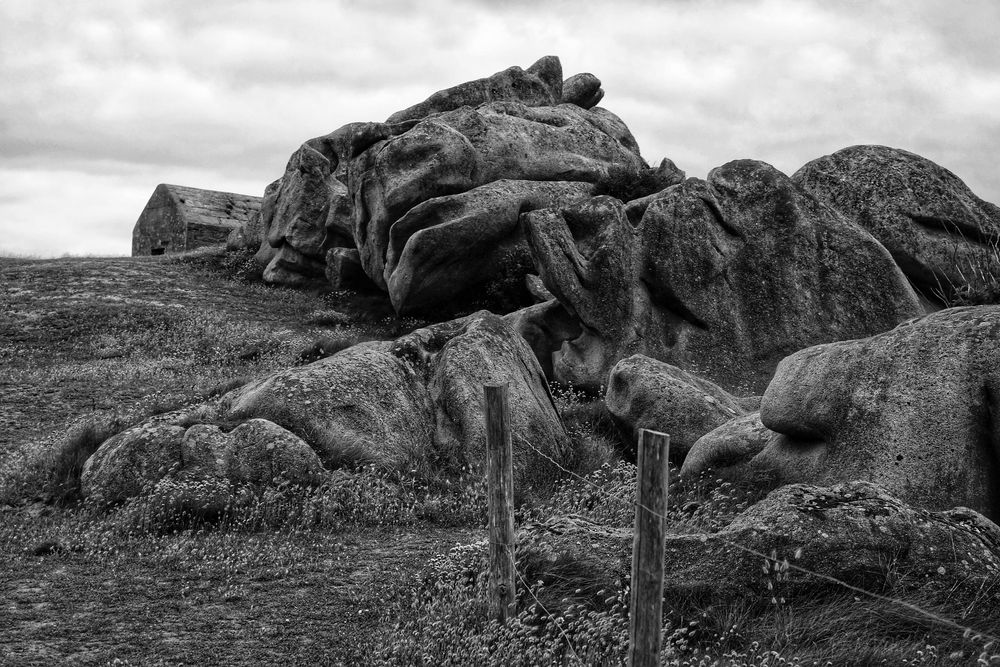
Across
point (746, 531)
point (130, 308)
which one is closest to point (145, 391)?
point (130, 308)

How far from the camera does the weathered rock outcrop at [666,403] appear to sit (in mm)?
18766

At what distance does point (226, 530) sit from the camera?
14344mm

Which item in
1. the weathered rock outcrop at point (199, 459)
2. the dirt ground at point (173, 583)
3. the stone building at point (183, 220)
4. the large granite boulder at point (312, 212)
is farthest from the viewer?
the stone building at point (183, 220)

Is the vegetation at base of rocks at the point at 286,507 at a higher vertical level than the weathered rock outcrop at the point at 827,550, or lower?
lower

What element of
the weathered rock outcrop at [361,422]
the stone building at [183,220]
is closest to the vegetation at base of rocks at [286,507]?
the weathered rock outcrop at [361,422]

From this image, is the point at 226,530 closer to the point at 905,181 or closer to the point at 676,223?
the point at 676,223

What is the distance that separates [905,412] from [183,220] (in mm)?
46449

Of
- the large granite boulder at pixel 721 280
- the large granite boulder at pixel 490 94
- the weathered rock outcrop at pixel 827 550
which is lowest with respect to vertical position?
the weathered rock outcrop at pixel 827 550

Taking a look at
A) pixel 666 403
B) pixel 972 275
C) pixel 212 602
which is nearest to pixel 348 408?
pixel 212 602

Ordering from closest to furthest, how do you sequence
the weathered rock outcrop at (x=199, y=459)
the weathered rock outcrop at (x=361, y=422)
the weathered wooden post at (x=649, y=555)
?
the weathered wooden post at (x=649, y=555)
the weathered rock outcrop at (x=199, y=459)
the weathered rock outcrop at (x=361, y=422)

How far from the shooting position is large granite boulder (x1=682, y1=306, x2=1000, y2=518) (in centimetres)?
1256

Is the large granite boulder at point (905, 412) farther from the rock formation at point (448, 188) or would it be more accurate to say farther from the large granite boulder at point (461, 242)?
the rock formation at point (448, 188)

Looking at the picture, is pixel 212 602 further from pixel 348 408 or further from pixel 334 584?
pixel 348 408

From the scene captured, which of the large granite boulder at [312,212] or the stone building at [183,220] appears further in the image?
the stone building at [183,220]
